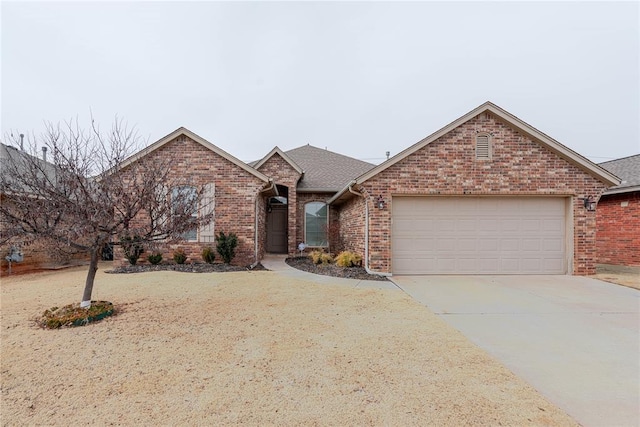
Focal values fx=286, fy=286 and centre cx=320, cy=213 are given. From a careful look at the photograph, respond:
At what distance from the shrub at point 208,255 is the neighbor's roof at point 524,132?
215 inches

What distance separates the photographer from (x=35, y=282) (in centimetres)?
780

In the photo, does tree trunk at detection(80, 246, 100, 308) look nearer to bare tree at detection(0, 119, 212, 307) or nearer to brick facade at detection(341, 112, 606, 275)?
bare tree at detection(0, 119, 212, 307)

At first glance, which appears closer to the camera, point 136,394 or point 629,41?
point 136,394

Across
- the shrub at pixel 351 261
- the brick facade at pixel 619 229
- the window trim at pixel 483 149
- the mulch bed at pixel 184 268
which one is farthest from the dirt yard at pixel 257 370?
the brick facade at pixel 619 229

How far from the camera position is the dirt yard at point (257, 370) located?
7.62 feet

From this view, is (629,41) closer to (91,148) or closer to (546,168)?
(546,168)

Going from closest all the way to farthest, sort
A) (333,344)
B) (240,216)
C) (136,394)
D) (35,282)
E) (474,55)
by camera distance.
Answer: (136,394) → (333,344) → (35,282) → (240,216) → (474,55)

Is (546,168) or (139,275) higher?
(546,168)

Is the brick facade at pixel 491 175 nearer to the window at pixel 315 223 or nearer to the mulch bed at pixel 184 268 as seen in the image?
the mulch bed at pixel 184 268

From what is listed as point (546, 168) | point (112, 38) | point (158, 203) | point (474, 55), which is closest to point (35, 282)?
point (158, 203)

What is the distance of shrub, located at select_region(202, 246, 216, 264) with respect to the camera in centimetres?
988

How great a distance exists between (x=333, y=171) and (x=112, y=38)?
10.3 metres

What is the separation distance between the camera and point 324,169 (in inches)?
620

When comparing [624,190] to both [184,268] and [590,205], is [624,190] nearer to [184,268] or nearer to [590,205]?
[590,205]
